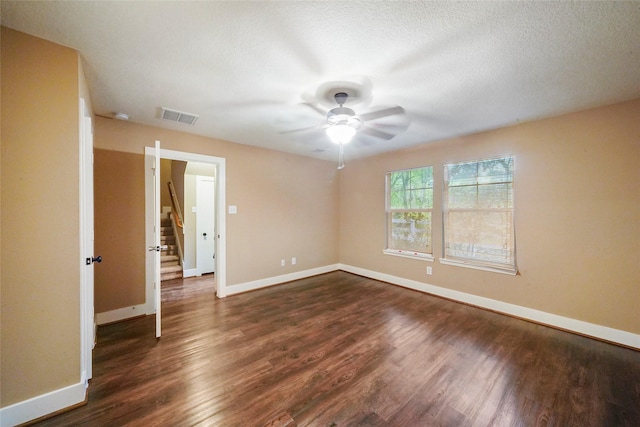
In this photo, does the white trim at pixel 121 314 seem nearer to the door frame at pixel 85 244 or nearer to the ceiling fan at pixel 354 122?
the door frame at pixel 85 244

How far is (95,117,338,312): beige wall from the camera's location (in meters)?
3.05

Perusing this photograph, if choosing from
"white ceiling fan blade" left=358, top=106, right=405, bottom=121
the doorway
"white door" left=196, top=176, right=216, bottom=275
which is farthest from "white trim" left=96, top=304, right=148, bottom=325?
"white ceiling fan blade" left=358, top=106, right=405, bottom=121

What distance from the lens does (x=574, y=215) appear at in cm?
270

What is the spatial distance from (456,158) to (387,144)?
1077 mm

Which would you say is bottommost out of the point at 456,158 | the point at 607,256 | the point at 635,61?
the point at 607,256

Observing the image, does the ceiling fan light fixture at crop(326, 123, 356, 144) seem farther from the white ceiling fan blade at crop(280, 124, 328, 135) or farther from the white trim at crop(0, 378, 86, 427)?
the white trim at crop(0, 378, 86, 427)

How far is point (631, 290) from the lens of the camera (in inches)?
94.4

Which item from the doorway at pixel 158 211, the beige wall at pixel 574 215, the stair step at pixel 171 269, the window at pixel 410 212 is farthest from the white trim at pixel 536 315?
the stair step at pixel 171 269

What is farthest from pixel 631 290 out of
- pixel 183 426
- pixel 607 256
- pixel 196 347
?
pixel 196 347

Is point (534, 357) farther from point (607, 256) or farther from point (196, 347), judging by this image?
point (196, 347)

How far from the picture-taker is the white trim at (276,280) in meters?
3.95

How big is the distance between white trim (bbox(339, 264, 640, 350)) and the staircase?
457cm

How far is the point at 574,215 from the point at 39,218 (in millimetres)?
4931

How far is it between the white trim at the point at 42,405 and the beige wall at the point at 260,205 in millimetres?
1555
